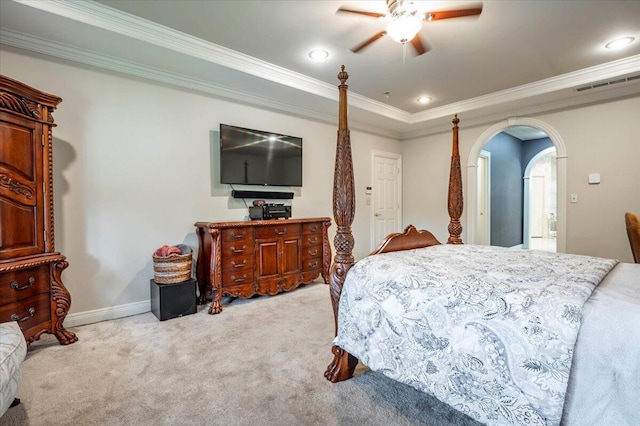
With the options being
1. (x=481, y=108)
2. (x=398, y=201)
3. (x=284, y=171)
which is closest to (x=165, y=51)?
(x=284, y=171)

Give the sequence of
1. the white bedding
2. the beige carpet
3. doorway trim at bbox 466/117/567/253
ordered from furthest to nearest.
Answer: doorway trim at bbox 466/117/567/253
the beige carpet
the white bedding

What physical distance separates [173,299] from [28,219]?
1252 mm

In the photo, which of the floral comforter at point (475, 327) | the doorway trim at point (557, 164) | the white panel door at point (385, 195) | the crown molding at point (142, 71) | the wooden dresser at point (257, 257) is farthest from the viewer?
the white panel door at point (385, 195)

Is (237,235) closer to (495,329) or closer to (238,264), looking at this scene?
(238,264)

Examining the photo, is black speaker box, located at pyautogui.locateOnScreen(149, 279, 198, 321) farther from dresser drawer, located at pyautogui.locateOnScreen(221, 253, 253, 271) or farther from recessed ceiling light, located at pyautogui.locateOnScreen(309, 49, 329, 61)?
recessed ceiling light, located at pyautogui.locateOnScreen(309, 49, 329, 61)

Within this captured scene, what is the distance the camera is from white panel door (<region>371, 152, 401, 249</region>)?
Result: 17.8 feet

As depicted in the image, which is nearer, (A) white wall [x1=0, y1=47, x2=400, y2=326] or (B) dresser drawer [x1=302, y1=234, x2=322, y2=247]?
(A) white wall [x1=0, y1=47, x2=400, y2=326]

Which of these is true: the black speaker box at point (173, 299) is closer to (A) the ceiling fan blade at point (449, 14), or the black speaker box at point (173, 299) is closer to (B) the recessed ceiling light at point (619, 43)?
(A) the ceiling fan blade at point (449, 14)

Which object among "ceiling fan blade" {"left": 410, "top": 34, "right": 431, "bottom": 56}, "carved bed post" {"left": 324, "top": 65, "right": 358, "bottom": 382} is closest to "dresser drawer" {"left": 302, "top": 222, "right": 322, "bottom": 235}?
"carved bed post" {"left": 324, "top": 65, "right": 358, "bottom": 382}

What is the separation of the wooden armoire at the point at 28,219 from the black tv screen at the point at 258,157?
154 cm

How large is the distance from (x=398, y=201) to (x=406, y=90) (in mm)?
2314

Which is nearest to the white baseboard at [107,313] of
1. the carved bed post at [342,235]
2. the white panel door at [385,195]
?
the carved bed post at [342,235]

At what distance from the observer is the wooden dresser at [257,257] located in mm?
3136

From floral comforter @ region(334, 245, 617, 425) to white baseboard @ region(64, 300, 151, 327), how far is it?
2.30 m
